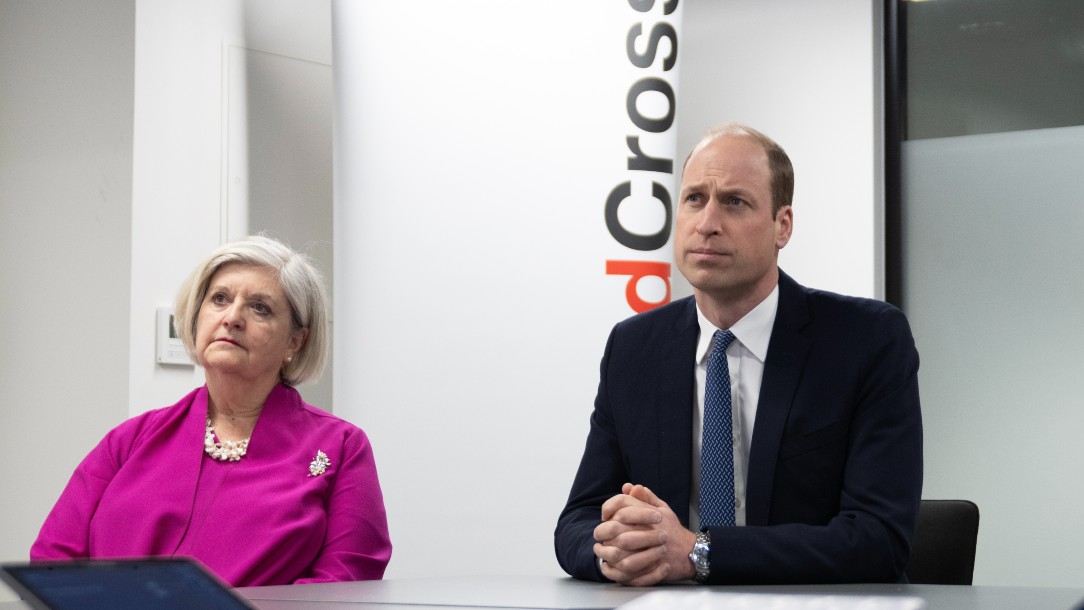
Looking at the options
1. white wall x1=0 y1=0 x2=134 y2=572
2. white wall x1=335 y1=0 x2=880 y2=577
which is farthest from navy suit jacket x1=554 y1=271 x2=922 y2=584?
white wall x1=0 y1=0 x2=134 y2=572

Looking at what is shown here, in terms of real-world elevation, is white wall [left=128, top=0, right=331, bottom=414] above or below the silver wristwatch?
above

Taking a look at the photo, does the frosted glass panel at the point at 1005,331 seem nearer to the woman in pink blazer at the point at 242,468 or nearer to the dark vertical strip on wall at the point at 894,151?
the dark vertical strip on wall at the point at 894,151

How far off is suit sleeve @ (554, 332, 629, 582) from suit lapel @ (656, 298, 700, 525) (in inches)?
4.3

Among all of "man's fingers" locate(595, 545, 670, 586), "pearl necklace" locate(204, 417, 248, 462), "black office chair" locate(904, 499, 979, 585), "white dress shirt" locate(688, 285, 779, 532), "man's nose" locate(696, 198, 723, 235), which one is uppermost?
"man's nose" locate(696, 198, 723, 235)

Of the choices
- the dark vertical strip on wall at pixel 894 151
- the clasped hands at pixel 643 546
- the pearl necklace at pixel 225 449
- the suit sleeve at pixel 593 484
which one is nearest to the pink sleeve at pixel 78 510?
the pearl necklace at pixel 225 449

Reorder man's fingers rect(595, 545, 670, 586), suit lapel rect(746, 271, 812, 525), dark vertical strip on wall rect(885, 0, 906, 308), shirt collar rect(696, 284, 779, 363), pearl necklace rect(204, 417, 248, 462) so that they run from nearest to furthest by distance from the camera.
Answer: man's fingers rect(595, 545, 670, 586)
suit lapel rect(746, 271, 812, 525)
shirt collar rect(696, 284, 779, 363)
pearl necklace rect(204, 417, 248, 462)
dark vertical strip on wall rect(885, 0, 906, 308)

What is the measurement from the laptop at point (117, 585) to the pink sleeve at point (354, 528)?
1.14 meters

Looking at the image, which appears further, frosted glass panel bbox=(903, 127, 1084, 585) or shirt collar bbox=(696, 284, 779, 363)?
frosted glass panel bbox=(903, 127, 1084, 585)

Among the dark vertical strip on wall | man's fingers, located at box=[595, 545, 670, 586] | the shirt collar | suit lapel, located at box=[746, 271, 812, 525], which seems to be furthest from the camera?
the dark vertical strip on wall

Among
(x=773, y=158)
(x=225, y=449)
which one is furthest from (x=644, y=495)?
(x=225, y=449)

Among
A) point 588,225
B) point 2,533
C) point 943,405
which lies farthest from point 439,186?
point 943,405

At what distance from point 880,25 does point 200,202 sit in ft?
8.28

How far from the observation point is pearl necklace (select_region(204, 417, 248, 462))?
89.9 inches

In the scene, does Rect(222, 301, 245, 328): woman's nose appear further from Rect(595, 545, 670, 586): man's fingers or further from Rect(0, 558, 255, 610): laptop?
Rect(0, 558, 255, 610): laptop
